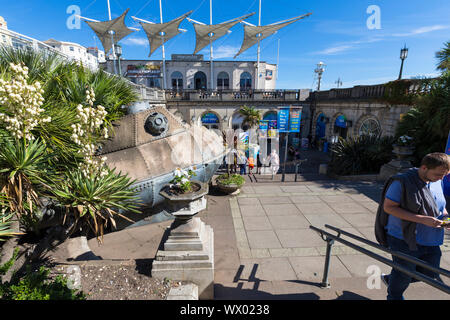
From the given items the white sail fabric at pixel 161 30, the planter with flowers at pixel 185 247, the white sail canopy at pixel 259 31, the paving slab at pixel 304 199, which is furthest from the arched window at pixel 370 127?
the white sail fabric at pixel 161 30

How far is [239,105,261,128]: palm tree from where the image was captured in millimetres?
25438

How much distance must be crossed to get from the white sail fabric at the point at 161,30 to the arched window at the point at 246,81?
1288 cm

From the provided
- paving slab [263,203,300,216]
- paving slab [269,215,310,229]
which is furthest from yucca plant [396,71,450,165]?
paving slab [269,215,310,229]

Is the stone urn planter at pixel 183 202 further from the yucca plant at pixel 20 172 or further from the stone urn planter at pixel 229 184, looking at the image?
the stone urn planter at pixel 229 184

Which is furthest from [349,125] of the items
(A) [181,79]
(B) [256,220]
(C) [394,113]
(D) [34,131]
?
(A) [181,79]

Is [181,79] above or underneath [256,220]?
above

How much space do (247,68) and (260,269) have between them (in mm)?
38081

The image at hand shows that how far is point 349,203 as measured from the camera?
24.8 feet

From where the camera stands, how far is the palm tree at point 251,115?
83.5 ft

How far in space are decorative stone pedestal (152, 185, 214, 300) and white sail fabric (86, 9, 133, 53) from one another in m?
40.6

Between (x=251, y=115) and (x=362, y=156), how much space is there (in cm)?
1523

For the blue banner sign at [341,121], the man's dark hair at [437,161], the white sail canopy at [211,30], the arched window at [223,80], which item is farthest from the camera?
the arched window at [223,80]

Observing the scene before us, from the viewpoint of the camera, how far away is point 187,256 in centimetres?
374

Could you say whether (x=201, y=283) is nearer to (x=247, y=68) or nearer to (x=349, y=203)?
(x=349, y=203)
